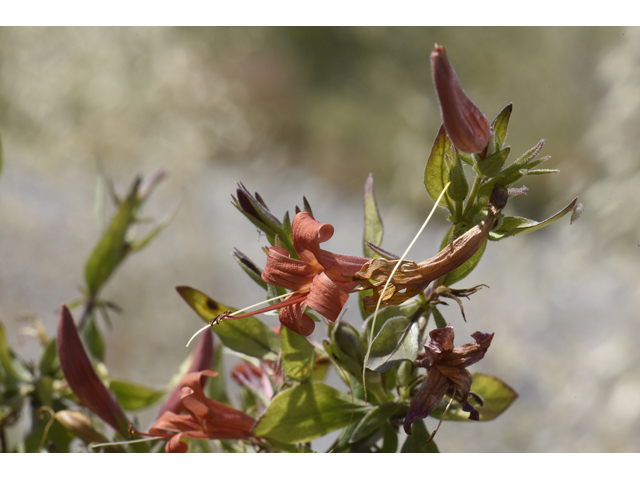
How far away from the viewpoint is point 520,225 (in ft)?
0.69

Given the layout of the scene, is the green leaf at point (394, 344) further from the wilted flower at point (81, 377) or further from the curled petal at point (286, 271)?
the wilted flower at point (81, 377)

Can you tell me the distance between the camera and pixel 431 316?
25 centimetres

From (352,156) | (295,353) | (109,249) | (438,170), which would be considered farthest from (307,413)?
(352,156)

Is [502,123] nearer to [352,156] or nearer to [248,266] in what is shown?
[248,266]

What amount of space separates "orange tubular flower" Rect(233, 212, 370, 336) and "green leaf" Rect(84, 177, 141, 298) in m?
0.31

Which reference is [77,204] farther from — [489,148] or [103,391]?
[489,148]

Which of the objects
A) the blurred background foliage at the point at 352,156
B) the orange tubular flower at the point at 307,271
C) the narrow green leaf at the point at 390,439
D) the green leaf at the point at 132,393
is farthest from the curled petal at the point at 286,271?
the blurred background foliage at the point at 352,156

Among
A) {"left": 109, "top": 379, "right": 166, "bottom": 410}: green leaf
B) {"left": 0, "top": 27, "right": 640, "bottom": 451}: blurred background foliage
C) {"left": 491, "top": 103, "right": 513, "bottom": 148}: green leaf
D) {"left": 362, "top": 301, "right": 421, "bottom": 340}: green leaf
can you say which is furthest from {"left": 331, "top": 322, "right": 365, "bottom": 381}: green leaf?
{"left": 0, "top": 27, "right": 640, "bottom": 451}: blurred background foliage

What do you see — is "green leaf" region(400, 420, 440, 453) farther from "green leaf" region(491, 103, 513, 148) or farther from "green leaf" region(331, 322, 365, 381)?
"green leaf" region(491, 103, 513, 148)

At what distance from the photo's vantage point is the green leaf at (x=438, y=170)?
23 centimetres

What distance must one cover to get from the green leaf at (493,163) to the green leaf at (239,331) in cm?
15

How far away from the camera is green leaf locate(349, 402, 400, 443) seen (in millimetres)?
250

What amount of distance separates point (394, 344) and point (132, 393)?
300 millimetres

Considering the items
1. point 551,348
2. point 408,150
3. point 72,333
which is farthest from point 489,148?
point 408,150
